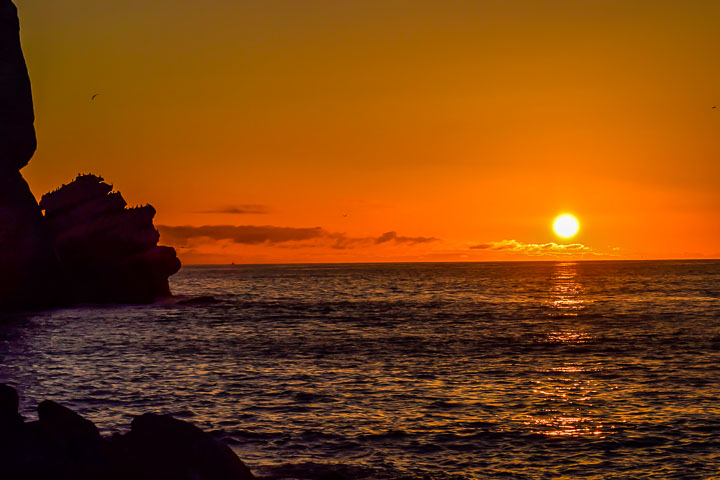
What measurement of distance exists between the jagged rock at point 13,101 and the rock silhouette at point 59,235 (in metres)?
0.09

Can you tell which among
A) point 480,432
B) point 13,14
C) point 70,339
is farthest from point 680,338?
point 13,14

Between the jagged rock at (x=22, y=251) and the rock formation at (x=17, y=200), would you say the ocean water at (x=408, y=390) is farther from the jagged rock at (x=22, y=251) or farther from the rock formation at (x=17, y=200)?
the rock formation at (x=17, y=200)

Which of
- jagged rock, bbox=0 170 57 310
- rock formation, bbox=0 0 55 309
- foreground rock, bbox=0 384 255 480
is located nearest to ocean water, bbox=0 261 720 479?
foreground rock, bbox=0 384 255 480

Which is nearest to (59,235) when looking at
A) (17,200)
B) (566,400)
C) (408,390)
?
(17,200)

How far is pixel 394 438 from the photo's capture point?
20.6 metres

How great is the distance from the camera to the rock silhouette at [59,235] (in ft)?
210

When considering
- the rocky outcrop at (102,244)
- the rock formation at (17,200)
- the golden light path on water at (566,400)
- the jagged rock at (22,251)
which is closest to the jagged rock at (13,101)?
the rock formation at (17,200)

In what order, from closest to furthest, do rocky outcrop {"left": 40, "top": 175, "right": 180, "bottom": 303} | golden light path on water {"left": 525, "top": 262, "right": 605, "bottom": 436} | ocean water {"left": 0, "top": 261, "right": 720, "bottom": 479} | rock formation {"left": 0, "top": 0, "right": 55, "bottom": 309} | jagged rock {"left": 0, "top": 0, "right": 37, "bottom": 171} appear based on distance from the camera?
ocean water {"left": 0, "top": 261, "right": 720, "bottom": 479}
golden light path on water {"left": 525, "top": 262, "right": 605, "bottom": 436}
rock formation {"left": 0, "top": 0, "right": 55, "bottom": 309}
jagged rock {"left": 0, "top": 0, "right": 37, "bottom": 171}
rocky outcrop {"left": 40, "top": 175, "right": 180, "bottom": 303}

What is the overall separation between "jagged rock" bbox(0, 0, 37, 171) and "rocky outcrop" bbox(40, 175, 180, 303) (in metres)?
6.81

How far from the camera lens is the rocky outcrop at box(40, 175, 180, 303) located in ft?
236

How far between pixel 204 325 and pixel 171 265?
22.6 metres

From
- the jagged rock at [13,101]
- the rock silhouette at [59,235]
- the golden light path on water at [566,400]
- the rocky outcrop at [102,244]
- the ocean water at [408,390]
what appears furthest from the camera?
the rocky outcrop at [102,244]

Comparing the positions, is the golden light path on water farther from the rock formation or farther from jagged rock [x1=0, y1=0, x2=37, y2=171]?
jagged rock [x1=0, y1=0, x2=37, y2=171]

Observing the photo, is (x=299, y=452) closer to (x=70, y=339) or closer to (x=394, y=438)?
(x=394, y=438)
